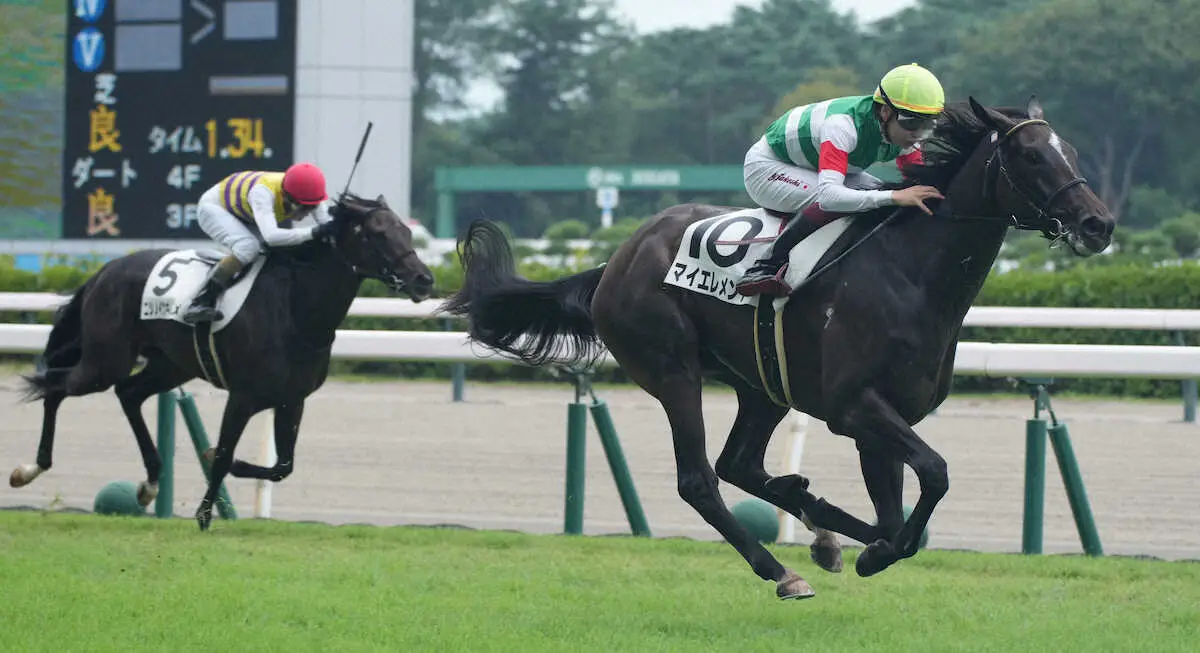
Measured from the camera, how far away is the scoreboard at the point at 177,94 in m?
12.9

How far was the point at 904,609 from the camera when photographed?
5.00 metres

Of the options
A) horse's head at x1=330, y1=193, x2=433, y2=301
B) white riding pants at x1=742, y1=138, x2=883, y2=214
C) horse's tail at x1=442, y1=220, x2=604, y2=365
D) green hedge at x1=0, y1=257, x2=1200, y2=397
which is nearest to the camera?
white riding pants at x1=742, y1=138, x2=883, y2=214

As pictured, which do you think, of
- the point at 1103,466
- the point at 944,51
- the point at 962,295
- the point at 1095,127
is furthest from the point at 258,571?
the point at 944,51

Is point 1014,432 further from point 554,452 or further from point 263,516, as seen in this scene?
point 263,516

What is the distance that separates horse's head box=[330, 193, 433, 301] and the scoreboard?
592 cm

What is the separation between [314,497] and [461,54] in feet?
182

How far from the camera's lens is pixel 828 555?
203 inches

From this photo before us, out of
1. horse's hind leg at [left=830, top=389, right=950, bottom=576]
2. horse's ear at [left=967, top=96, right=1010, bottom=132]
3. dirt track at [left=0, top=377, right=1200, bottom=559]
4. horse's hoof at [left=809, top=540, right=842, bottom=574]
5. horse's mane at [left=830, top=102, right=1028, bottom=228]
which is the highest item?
horse's ear at [left=967, top=96, right=1010, bottom=132]

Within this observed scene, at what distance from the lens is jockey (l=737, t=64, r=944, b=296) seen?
4.84m

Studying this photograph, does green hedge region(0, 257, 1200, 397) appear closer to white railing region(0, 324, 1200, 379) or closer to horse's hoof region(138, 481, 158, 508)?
horse's hoof region(138, 481, 158, 508)

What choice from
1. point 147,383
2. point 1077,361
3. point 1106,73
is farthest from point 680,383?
point 1106,73

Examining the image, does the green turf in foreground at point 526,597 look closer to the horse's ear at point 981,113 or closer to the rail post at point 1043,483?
the rail post at point 1043,483

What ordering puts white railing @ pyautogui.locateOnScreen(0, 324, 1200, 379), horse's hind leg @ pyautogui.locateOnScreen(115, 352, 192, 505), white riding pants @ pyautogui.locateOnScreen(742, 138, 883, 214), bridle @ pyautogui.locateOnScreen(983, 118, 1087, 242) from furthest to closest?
1. horse's hind leg @ pyautogui.locateOnScreen(115, 352, 192, 505)
2. white railing @ pyautogui.locateOnScreen(0, 324, 1200, 379)
3. white riding pants @ pyautogui.locateOnScreen(742, 138, 883, 214)
4. bridle @ pyautogui.locateOnScreen(983, 118, 1087, 242)

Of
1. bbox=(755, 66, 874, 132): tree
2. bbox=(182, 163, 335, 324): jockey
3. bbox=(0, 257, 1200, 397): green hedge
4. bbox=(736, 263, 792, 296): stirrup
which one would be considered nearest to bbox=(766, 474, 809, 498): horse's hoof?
bbox=(736, 263, 792, 296): stirrup
